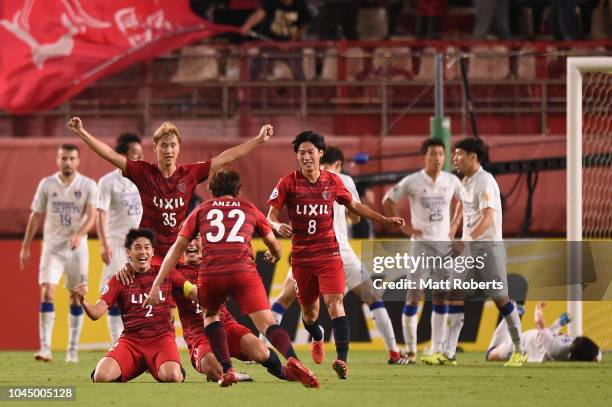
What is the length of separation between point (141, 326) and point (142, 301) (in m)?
0.22

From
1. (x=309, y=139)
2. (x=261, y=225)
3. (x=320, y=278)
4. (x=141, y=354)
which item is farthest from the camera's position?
Answer: (x=320, y=278)

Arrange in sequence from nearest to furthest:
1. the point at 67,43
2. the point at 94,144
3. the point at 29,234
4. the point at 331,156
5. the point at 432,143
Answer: the point at 94,144 < the point at 331,156 < the point at 432,143 < the point at 29,234 < the point at 67,43

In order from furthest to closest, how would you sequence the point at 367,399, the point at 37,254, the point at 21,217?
the point at 21,217 < the point at 37,254 < the point at 367,399

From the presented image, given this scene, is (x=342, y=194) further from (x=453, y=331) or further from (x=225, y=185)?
(x=453, y=331)

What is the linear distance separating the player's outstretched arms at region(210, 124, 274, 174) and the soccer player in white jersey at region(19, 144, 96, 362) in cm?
384

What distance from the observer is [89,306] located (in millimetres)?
9328

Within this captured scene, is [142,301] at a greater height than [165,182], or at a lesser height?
lesser

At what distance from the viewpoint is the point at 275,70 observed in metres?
16.9

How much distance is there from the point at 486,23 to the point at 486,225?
7589 millimetres

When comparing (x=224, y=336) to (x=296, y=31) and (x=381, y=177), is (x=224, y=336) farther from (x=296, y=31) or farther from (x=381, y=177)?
(x=296, y=31)

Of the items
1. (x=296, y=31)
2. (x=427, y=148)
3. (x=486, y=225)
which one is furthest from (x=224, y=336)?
(x=296, y=31)

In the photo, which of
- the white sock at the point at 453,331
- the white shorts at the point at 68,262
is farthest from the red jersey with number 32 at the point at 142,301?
the white shorts at the point at 68,262

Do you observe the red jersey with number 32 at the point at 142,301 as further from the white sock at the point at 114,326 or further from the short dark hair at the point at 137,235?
the white sock at the point at 114,326

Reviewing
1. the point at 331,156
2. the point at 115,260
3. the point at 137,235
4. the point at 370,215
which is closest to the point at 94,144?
the point at 137,235
